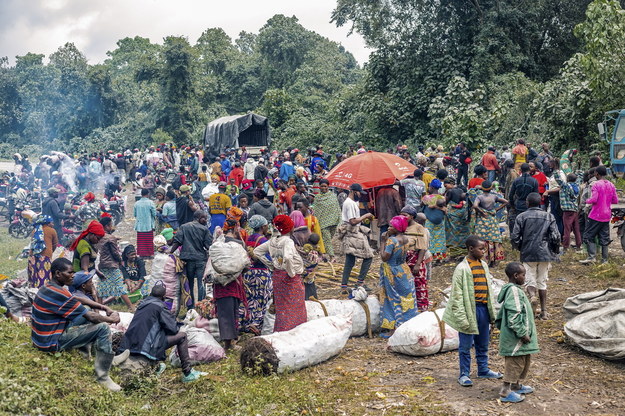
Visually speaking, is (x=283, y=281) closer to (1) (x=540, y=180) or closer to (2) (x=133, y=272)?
(2) (x=133, y=272)

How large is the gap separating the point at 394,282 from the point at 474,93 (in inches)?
673

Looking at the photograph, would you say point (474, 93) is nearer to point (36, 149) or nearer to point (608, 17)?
point (608, 17)

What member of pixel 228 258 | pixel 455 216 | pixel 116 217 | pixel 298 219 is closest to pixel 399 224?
pixel 228 258

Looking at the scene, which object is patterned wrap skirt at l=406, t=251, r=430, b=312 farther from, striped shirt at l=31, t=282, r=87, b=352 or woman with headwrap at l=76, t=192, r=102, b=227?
woman with headwrap at l=76, t=192, r=102, b=227

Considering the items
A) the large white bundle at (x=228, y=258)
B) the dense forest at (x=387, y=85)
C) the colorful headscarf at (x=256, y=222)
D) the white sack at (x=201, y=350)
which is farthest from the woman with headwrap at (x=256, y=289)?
the dense forest at (x=387, y=85)

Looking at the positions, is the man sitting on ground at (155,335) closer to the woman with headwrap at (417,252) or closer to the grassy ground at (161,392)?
the grassy ground at (161,392)

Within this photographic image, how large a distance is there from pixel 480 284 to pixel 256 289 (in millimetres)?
3038

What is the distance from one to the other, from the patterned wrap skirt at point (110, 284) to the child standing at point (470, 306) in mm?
5110

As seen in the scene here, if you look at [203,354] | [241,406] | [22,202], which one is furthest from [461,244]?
[22,202]

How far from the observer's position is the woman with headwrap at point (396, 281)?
7785 mm

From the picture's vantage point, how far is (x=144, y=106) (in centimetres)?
4409

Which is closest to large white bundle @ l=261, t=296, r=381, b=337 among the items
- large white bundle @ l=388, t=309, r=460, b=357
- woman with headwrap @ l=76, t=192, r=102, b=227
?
large white bundle @ l=388, t=309, r=460, b=357

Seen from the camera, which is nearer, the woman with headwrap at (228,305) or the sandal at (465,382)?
the sandal at (465,382)

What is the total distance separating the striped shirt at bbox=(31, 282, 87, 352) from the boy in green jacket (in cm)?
394
